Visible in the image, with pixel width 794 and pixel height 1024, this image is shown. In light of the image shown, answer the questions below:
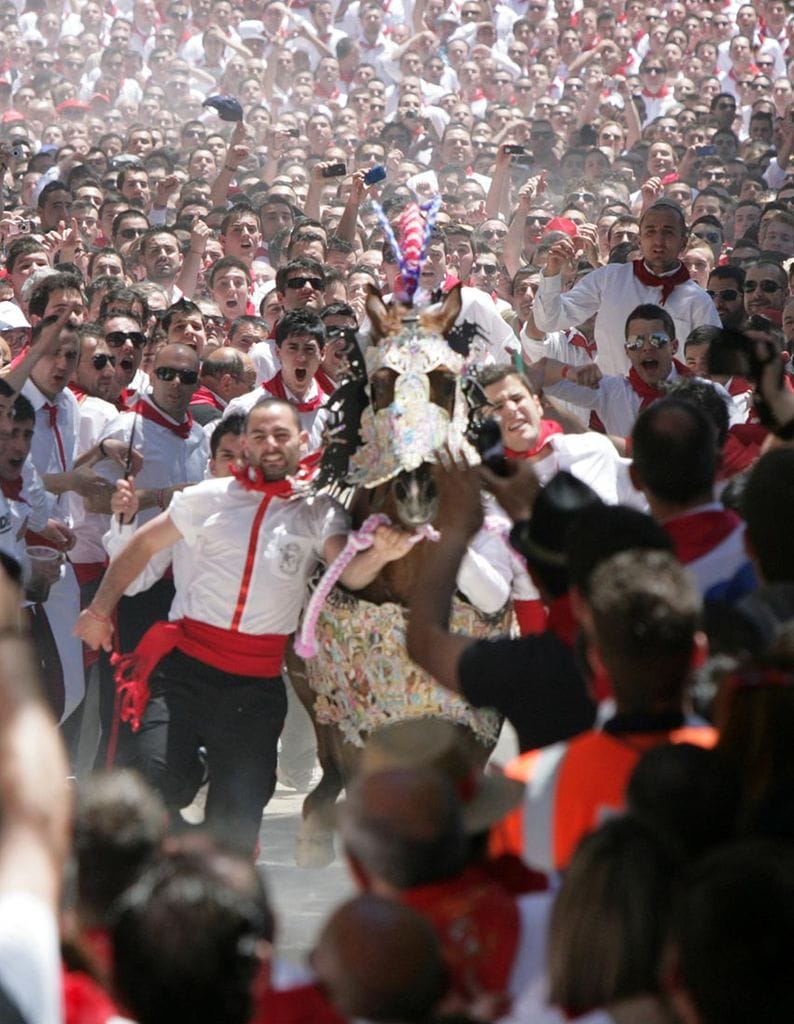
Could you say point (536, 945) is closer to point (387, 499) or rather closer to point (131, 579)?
point (387, 499)

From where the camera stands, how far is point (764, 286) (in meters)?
9.43

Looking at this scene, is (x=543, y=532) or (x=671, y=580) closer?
(x=671, y=580)

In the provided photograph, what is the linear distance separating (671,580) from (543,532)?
2.56 ft

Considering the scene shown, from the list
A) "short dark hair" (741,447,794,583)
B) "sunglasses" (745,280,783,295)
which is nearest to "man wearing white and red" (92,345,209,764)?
"sunglasses" (745,280,783,295)

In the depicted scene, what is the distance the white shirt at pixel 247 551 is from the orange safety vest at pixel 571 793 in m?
2.56

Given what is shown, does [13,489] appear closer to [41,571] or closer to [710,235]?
[41,571]

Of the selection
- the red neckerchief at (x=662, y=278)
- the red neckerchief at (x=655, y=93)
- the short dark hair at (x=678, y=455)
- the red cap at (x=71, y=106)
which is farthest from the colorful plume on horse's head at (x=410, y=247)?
the red cap at (x=71, y=106)

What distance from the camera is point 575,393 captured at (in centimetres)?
743

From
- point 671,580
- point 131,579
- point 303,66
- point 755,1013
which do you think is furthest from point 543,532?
point 303,66

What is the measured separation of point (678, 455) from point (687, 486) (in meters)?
0.07

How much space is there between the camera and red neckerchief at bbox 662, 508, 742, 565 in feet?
12.8

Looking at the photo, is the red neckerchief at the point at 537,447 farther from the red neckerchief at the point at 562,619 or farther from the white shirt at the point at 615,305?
the white shirt at the point at 615,305

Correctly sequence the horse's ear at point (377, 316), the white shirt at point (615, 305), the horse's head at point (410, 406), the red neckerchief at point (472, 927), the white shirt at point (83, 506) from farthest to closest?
1. the white shirt at point (615, 305)
2. the white shirt at point (83, 506)
3. the horse's ear at point (377, 316)
4. the horse's head at point (410, 406)
5. the red neckerchief at point (472, 927)

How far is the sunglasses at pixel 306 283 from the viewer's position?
8617 mm
